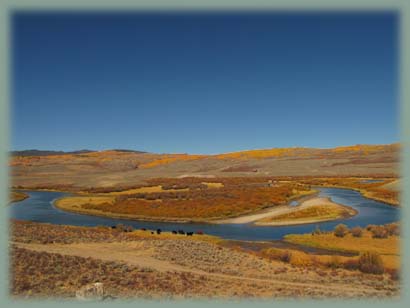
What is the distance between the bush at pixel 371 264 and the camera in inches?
308

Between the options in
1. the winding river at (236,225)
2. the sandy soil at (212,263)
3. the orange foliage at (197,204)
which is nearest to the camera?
the sandy soil at (212,263)

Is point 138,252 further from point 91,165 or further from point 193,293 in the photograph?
point 91,165

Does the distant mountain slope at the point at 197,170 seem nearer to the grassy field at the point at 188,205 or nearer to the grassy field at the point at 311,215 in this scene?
the grassy field at the point at 188,205

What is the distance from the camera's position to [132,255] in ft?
30.1

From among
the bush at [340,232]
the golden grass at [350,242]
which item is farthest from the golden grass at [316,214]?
the bush at [340,232]

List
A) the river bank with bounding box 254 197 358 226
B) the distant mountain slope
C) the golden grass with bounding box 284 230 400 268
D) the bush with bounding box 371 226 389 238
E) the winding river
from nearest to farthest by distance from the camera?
the golden grass with bounding box 284 230 400 268 < the bush with bounding box 371 226 389 238 < the winding river < the river bank with bounding box 254 197 358 226 < the distant mountain slope

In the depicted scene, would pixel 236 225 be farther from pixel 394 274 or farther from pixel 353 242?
pixel 394 274

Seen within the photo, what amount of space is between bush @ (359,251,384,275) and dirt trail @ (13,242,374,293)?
137 cm

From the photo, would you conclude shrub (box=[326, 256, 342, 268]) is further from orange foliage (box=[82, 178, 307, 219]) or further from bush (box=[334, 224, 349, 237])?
orange foliage (box=[82, 178, 307, 219])

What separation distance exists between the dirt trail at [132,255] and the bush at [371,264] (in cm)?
137

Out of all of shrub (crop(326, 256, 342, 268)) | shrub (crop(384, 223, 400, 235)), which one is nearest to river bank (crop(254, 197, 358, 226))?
shrub (crop(384, 223, 400, 235))

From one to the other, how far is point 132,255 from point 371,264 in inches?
206

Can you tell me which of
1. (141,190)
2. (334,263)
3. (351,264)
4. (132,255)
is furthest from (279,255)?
(141,190)

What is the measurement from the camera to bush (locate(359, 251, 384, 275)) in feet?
25.7
